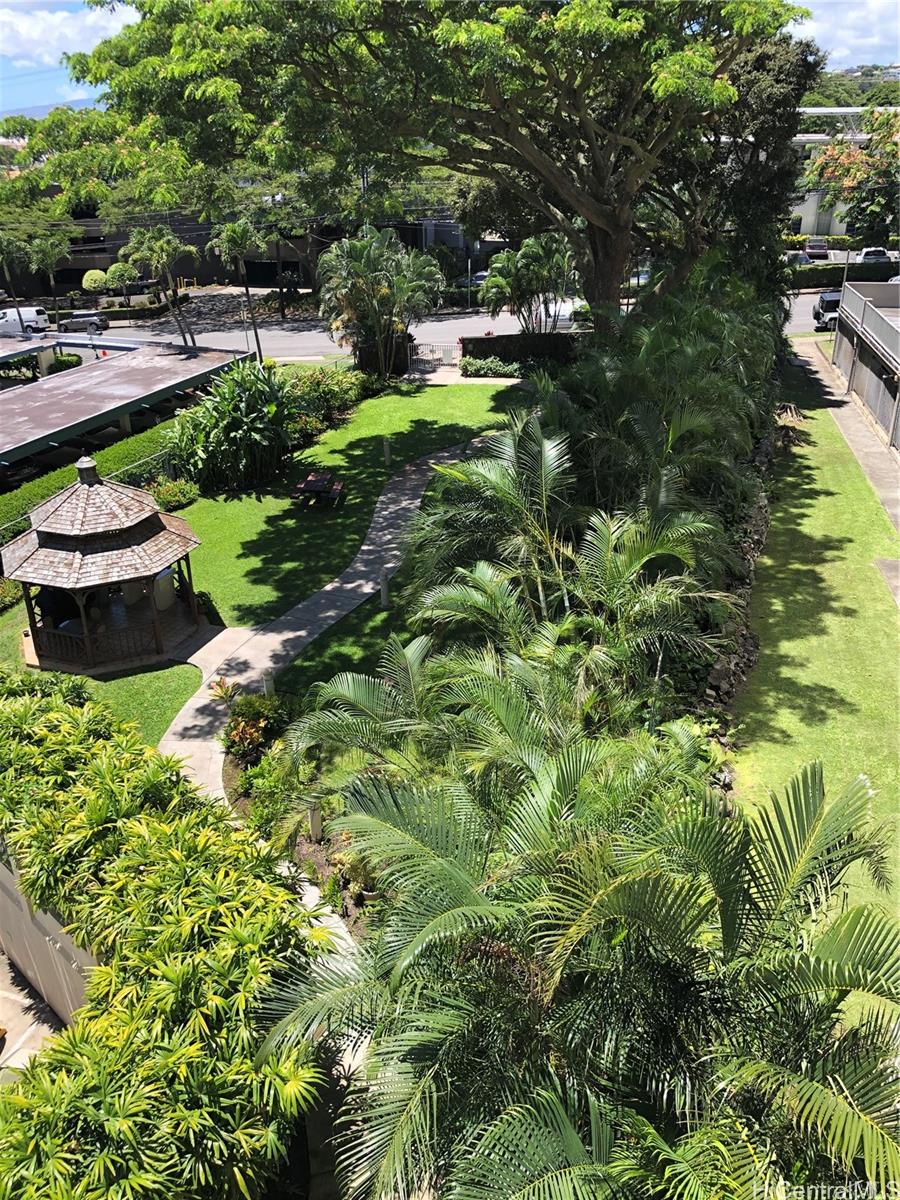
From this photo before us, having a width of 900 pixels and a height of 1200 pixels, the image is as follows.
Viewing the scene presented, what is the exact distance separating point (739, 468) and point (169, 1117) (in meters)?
14.3

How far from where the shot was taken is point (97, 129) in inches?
676

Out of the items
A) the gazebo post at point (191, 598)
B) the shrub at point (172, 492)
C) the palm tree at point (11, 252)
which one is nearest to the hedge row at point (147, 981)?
the gazebo post at point (191, 598)

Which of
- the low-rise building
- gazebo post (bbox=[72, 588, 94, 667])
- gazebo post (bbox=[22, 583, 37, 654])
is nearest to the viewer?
gazebo post (bbox=[72, 588, 94, 667])

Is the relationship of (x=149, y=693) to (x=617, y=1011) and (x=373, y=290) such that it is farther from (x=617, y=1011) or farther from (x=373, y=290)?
(x=373, y=290)

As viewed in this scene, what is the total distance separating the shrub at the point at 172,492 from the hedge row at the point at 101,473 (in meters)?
0.49

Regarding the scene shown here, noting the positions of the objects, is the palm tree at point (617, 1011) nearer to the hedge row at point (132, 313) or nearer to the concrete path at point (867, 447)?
the concrete path at point (867, 447)

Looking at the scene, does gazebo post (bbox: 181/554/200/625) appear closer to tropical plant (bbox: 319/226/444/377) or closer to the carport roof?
the carport roof

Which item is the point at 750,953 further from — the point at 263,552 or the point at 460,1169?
the point at 263,552

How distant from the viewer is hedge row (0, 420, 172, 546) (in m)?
19.1

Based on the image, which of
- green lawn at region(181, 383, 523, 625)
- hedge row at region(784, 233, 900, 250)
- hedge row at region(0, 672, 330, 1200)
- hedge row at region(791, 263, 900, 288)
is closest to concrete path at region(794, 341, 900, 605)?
green lawn at region(181, 383, 523, 625)

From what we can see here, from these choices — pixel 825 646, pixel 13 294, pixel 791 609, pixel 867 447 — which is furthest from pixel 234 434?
pixel 13 294

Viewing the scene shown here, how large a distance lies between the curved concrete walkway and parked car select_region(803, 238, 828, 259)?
43087 mm

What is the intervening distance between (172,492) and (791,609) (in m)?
14.7

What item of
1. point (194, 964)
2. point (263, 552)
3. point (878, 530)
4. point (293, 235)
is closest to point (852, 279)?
point (293, 235)
